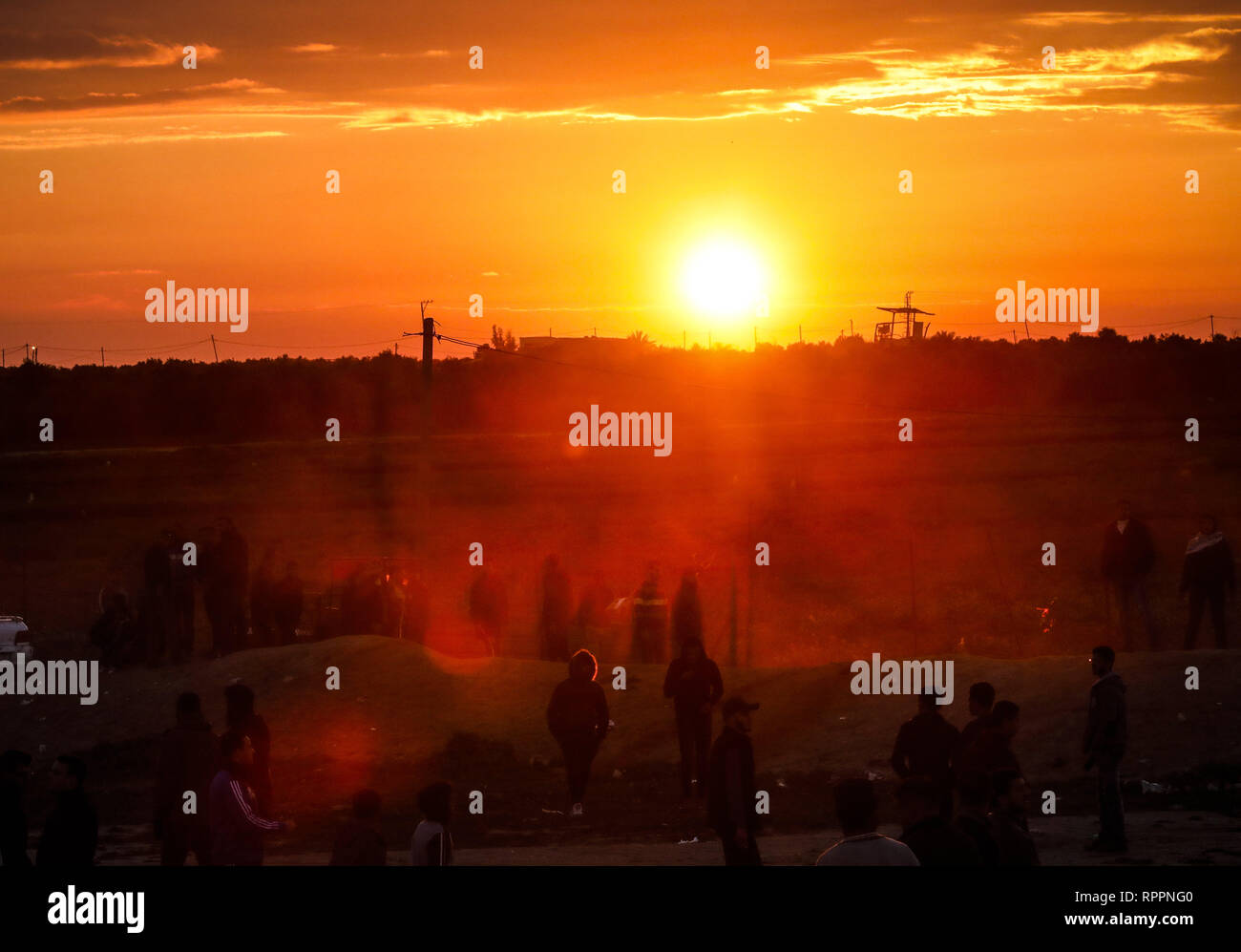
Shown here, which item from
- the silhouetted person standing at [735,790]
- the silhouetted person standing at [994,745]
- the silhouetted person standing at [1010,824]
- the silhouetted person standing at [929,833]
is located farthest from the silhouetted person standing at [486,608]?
the silhouetted person standing at [929,833]

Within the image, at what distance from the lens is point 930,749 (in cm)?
1105

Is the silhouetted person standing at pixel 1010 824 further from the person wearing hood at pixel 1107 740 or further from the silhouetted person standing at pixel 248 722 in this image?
the silhouetted person standing at pixel 248 722

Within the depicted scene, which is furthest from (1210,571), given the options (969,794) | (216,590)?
(216,590)

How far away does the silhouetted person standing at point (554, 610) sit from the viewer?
2222cm

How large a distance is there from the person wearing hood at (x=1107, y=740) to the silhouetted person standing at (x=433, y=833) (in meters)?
5.82

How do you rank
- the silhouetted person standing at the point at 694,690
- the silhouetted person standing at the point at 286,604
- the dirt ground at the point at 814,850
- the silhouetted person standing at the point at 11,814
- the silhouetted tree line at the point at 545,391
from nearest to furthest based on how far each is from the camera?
the silhouetted person standing at the point at 11,814
the dirt ground at the point at 814,850
the silhouetted person standing at the point at 694,690
the silhouetted person standing at the point at 286,604
the silhouetted tree line at the point at 545,391

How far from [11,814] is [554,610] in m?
13.5

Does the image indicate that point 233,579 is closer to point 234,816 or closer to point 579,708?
point 579,708

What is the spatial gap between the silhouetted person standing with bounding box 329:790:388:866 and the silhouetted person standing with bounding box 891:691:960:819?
414cm

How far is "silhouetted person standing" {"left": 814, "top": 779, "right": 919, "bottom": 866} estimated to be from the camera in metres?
6.78

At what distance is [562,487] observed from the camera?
48.2 metres
